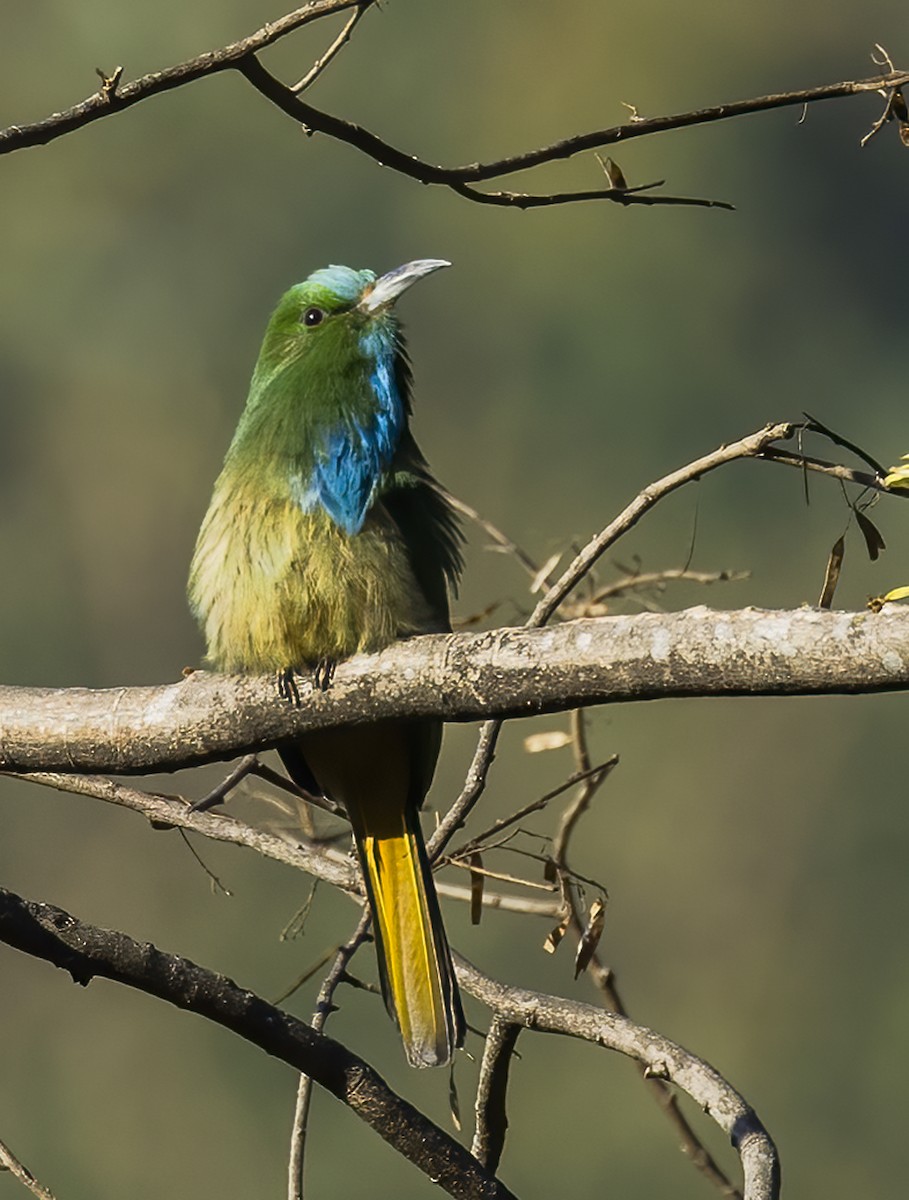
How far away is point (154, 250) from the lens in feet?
104

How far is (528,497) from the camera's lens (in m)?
23.8

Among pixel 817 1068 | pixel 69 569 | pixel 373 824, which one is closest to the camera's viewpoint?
pixel 373 824

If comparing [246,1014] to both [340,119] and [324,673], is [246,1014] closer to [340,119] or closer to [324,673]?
[324,673]

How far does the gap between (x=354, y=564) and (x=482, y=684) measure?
1.04 m

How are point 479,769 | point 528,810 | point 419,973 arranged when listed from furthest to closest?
point 419,973 → point 528,810 → point 479,769

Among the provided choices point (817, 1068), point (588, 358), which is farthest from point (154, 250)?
point (817, 1068)

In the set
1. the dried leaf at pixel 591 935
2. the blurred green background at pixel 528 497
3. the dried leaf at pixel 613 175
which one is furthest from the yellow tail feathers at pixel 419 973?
the blurred green background at pixel 528 497

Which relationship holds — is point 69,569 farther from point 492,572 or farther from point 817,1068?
point 817,1068

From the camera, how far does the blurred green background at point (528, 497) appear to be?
59.7 ft

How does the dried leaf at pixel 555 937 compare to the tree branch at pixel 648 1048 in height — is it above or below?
above

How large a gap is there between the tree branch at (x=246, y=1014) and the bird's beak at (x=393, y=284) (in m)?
1.70

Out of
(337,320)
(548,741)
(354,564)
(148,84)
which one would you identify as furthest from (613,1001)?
(148,84)

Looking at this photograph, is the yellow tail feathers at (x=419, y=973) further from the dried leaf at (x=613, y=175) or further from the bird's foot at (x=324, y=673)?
the dried leaf at (x=613, y=175)

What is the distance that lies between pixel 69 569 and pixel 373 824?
2044cm
